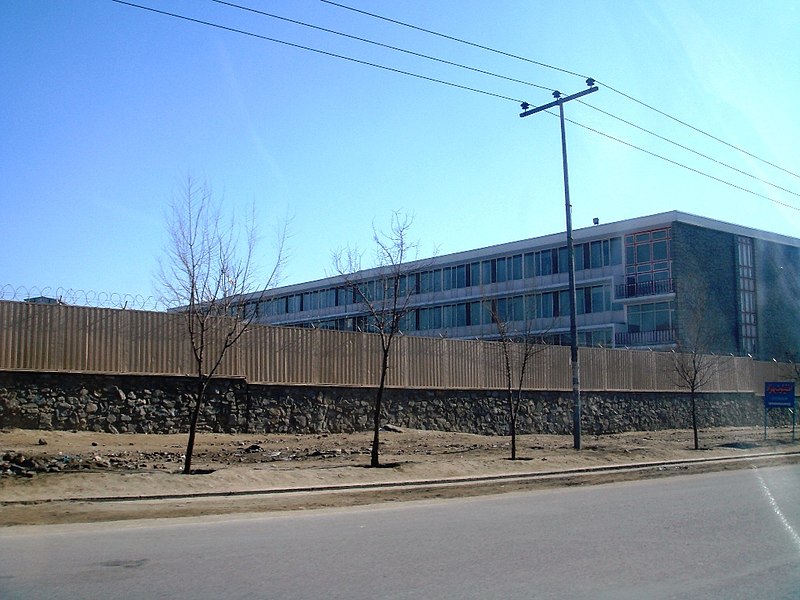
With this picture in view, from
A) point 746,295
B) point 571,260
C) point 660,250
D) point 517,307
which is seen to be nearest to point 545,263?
point 517,307

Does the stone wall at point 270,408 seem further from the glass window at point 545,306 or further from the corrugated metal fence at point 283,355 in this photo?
the glass window at point 545,306

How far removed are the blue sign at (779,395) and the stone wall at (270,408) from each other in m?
6.28

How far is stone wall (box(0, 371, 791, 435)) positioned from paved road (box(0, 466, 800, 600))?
10017 mm

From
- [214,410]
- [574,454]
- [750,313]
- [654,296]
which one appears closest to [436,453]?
[574,454]

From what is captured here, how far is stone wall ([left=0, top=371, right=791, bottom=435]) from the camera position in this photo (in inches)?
823

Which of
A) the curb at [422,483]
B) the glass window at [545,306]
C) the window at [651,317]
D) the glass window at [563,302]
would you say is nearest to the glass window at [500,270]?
the glass window at [545,306]

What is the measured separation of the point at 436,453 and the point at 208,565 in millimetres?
15322

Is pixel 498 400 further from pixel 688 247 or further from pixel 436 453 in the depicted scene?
pixel 688 247

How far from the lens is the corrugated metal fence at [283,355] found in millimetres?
21000

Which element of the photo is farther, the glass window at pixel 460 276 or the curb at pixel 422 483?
the glass window at pixel 460 276

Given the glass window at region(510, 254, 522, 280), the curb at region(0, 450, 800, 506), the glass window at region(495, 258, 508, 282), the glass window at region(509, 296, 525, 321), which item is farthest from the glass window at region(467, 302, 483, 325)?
the curb at region(0, 450, 800, 506)

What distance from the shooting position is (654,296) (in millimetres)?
52938

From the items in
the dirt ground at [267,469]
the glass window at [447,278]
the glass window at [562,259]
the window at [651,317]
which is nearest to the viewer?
the dirt ground at [267,469]

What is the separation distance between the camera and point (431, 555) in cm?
957
